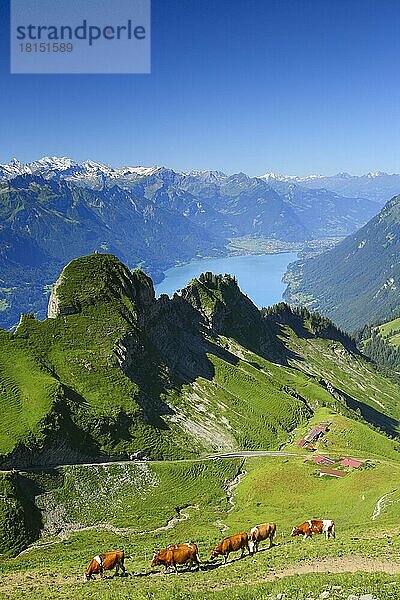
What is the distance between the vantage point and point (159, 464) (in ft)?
336

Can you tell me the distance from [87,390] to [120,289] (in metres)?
38.0

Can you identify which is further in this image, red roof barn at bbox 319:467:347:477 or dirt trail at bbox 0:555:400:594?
red roof barn at bbox 319:467:347:477

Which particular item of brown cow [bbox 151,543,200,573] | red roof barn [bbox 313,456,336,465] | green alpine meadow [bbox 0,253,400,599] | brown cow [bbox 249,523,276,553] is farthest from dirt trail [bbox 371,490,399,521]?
brown cow [bbox 151,543,200,573]

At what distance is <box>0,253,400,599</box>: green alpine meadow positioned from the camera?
1631 inches

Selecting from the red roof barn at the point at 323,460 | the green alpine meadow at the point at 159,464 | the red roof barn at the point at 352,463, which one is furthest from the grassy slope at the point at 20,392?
the red roof barn at the point at 352,463

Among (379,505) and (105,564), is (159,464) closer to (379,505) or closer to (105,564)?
(379,505)

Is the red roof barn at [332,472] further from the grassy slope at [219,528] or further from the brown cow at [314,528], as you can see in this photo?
the brown cow at [314,528]

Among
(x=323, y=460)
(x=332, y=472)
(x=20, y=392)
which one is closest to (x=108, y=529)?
Result: (x=20, y=392)

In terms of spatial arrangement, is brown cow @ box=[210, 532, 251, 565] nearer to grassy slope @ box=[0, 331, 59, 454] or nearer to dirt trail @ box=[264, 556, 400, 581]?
dirt trail @ box=[264, 556, 400, 581]

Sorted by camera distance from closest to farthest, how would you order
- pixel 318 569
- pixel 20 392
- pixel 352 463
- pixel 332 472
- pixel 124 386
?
pixel 318 569 → pixel 20 392 → pixel 332 472 → pixel 352 463 → pixel 124 386

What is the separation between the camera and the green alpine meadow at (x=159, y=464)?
4144cm

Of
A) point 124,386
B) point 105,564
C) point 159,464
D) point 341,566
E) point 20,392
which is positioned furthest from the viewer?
point 124,386

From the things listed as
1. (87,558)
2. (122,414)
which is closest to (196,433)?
(122,414)

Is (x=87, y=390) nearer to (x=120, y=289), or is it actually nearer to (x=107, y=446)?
(x=107, y=446)
